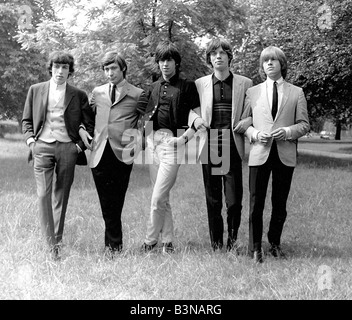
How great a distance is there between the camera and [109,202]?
16.6 ft

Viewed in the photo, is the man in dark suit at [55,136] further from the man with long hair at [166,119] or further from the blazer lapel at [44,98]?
the man with long hair at [166,119]

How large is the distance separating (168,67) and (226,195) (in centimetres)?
145

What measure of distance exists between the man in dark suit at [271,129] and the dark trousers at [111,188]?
1334mm

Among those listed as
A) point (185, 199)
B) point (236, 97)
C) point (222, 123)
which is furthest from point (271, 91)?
point (185, 199)

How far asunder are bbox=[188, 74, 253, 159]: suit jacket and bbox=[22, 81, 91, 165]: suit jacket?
1112 millimetres

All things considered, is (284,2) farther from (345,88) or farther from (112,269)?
(112,269)

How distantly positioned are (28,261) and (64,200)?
0.70 metres

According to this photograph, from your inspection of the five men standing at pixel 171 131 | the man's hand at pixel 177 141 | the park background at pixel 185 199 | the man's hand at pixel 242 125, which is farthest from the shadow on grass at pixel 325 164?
the man's hand at pixel 177 141

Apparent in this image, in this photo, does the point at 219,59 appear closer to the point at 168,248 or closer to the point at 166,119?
the point at 166,119

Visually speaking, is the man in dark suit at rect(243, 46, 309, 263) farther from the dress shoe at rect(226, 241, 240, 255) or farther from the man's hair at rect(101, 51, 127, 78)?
the man's hair at rect(101, 51, 127, 78)

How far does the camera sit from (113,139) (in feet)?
16.3

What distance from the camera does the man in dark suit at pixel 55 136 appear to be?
4.84m

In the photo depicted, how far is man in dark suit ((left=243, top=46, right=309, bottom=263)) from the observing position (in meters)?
4.82
